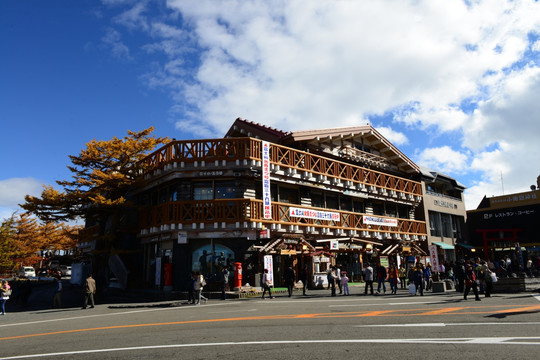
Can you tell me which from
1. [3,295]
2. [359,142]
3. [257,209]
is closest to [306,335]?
[257,209]

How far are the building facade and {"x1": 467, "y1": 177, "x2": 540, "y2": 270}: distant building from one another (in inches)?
539

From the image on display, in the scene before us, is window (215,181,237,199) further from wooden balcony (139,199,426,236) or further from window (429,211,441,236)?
window (429,211,441,236)

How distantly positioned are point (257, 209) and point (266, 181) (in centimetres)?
172

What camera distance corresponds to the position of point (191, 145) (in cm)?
2323

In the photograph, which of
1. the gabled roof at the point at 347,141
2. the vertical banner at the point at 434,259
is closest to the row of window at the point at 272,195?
the gabled roof at the point at 347,141

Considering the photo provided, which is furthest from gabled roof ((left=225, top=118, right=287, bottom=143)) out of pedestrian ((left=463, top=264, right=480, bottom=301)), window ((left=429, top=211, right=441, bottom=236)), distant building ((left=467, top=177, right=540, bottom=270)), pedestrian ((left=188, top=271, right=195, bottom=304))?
distant building ((left=467, top=177, right=540, bottom=270))

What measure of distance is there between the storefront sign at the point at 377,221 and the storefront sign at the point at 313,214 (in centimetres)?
325

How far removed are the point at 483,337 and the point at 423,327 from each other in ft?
5.37

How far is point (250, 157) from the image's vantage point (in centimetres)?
2286

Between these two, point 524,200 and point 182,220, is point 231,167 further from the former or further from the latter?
point 524,200

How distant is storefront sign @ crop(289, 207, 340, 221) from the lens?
80.0 ft

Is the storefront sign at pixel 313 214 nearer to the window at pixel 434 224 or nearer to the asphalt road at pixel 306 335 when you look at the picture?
the asphalt road at pixel 306 335

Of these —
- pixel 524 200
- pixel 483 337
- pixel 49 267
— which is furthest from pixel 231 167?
pixel 49 267

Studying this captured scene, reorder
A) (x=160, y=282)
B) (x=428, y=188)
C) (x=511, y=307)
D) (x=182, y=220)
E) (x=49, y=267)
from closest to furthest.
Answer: (x=511, y=307), (x=182, y=220), (x=160, y=282), (x=428, y=188), (x=49, y=267)
